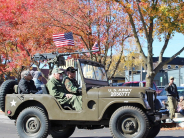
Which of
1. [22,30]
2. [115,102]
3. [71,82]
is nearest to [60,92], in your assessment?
[71,82]

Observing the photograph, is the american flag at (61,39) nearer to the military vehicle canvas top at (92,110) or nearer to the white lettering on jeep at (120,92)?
the military vehicle canvas top at (92,110)

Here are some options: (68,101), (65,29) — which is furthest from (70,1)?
(68,101)

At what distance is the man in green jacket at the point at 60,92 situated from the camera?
6.56 m

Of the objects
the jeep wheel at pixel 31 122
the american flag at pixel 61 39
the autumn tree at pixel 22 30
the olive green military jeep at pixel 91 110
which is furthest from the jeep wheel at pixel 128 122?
the autumn tree at pixel 22 30

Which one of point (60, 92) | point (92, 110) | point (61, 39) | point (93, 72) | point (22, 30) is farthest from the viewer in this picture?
point (22, 30)

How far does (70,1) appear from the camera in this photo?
49.6ft

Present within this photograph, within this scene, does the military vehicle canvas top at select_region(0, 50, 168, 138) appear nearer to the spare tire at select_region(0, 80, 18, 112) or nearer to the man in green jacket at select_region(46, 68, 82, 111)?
the spare tire at select_region(0, 80, 18, 112)

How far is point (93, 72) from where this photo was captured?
7.43 meters

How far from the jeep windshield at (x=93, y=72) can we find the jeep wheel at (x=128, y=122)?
1334mm

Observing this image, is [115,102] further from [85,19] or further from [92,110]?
[85,19]

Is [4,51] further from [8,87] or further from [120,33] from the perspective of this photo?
[8,87]

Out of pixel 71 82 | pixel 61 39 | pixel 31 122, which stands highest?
pixel 61 39

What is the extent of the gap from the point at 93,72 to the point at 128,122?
1795 mm

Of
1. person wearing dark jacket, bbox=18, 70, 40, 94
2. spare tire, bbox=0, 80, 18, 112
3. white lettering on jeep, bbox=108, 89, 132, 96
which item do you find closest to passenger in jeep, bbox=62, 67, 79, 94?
person wearing dark jacket, bbox=18, 70, 40, 94
